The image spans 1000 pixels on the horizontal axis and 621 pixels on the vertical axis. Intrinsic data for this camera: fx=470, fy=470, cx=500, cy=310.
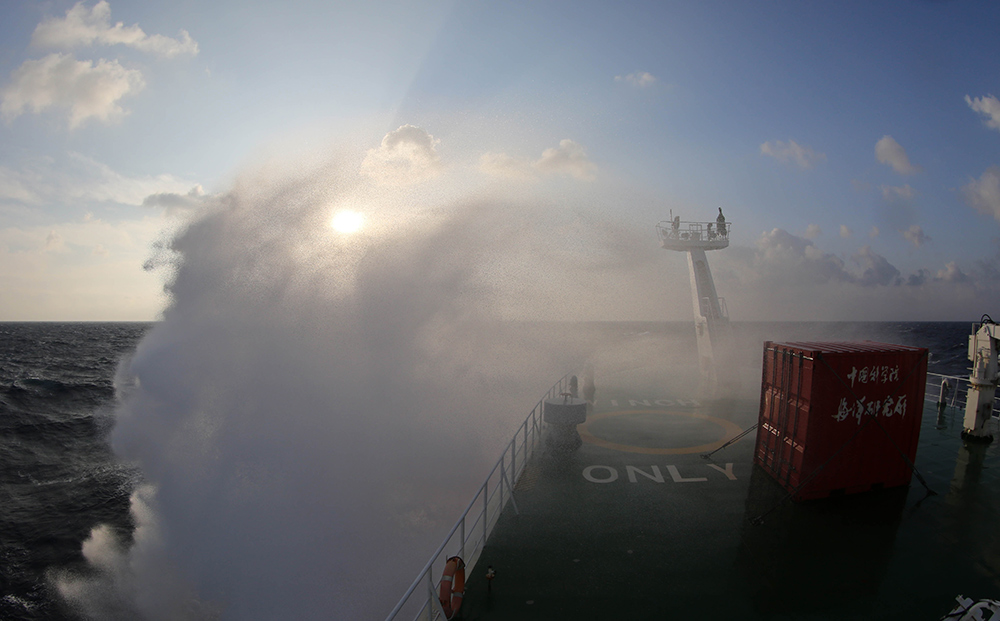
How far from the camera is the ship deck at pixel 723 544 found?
634 cm

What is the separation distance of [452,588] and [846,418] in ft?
27.9

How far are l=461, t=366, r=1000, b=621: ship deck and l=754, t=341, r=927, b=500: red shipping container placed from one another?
46 cm

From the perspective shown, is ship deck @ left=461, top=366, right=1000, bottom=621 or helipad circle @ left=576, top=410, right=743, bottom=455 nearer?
ship deck @ left=461, top=366, right=1000, bottom=621

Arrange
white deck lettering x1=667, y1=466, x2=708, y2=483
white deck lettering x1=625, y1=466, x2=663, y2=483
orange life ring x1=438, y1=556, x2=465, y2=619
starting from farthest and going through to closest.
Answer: white deck lettering x1=625, y1=466, x2=663, y2=483 → white deck lettering x1=667, y1=466, x2=708, y2=483 → orange life ring x1=438, y1=556, x2=465, y2=619

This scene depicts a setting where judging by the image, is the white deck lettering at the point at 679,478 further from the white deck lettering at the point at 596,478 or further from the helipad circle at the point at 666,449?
the helipad circle at the point at 666,449

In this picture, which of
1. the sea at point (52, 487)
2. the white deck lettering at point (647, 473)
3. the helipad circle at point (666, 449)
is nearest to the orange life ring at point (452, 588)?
the white deck lettering at point (647, 473)

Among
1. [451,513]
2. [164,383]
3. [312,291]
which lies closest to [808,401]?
[451,513]

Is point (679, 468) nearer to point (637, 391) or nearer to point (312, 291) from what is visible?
point (637, 391)

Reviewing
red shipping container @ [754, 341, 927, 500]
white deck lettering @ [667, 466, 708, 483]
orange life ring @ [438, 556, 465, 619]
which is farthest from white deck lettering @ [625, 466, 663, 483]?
orange life ring @ [438, 556, 465, 619]

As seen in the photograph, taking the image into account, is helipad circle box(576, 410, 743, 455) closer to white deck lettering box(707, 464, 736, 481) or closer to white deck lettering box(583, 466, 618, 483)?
white deck lettering box(707, 464, 736, 481)

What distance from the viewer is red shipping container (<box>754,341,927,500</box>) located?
941cm

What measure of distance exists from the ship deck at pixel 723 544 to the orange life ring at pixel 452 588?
0.63 ft

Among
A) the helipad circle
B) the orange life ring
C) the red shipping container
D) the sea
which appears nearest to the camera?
the orange life ring

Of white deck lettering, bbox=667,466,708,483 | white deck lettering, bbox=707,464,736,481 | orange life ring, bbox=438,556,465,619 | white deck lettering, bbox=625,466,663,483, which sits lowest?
orange life ring, bbox=438,556,465,619
